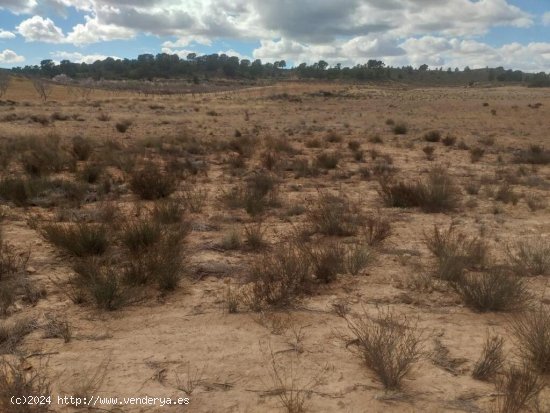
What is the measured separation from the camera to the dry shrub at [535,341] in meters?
4.14

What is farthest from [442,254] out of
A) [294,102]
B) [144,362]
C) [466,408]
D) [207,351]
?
[294,102]

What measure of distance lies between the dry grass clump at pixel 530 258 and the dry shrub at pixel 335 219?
2267 mm

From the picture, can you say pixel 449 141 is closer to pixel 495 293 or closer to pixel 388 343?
pixel 495 293

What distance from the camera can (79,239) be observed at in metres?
6.70

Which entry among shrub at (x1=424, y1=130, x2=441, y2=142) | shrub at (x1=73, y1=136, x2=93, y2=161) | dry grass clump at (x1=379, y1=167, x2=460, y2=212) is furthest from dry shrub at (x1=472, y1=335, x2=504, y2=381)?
shrub at (x1=424, y1=130, x2=441, y2=142)

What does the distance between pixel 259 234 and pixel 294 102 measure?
44.4m

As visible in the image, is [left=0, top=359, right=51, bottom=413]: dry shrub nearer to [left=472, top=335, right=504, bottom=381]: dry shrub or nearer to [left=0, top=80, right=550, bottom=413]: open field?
[left=0, top=80, right=550, bottom=413]: open field

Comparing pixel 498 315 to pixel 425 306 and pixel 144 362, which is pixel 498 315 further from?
pixel 144 362

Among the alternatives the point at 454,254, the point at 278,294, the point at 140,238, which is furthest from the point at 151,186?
the point at 454,254

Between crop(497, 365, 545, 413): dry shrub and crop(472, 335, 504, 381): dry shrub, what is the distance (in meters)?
0.09

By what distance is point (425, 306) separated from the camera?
5.46 metres

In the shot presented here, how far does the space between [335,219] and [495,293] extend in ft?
10.0

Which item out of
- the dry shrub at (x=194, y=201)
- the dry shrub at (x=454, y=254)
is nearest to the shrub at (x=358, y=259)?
the dry shrub at (x=454, y=254)

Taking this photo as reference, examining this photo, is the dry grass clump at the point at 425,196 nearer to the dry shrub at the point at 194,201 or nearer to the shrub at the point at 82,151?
the dry shrub at the point at 194,201
